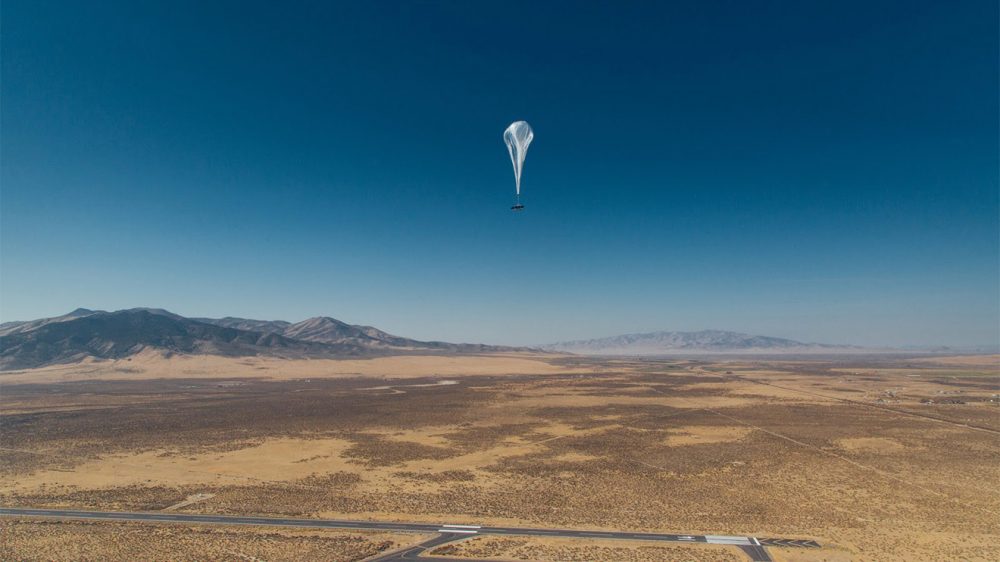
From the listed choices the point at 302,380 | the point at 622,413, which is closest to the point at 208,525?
the point at 622,413

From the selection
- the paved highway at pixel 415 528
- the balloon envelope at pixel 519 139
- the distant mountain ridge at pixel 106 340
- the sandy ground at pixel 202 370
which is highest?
the balloon envelope at pixel 519 139

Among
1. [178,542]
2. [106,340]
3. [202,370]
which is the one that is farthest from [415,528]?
[106,340]

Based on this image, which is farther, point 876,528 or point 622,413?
point 622,413

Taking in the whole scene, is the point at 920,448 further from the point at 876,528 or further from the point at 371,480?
the point at 371,480

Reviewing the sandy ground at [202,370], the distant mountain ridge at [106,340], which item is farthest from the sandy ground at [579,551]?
the distant mountain ridge at [106,340]

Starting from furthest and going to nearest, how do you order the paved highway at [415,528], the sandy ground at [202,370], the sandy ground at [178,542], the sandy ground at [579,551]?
the sandy ground at [202,370], the paved highway at [415,528], the sandy ground at [178,542], the sandy ground at [579,551]

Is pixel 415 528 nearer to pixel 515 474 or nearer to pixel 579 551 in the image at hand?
pixel 579 551

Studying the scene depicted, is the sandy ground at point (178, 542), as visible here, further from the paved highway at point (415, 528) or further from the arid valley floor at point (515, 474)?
the paved highway at point (415, 528)
